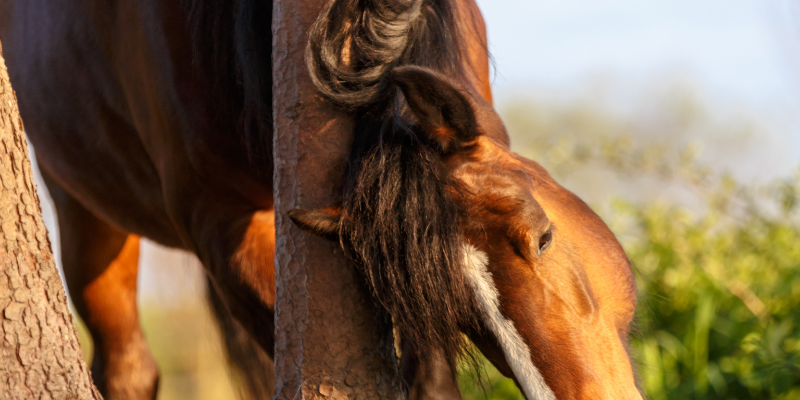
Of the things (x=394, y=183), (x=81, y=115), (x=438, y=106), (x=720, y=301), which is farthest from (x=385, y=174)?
(x=720, y=301)

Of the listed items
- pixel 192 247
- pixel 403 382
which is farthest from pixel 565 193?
pixel 192 247

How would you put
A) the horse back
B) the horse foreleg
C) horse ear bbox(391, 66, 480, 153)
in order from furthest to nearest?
the horse foreleg, the horse back, horse ear bbox(391, 66, 480, 153)

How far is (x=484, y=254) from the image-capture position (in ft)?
3.01

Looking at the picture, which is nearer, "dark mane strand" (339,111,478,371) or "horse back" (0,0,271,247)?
"dark mane strand" (339,111,478,371)

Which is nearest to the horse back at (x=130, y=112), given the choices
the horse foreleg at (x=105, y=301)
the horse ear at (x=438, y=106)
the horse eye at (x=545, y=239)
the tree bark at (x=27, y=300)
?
the horse foreleg at (x=105, y=301)

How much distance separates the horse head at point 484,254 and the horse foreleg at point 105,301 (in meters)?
1.85

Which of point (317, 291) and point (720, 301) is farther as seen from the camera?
point (720, 301)

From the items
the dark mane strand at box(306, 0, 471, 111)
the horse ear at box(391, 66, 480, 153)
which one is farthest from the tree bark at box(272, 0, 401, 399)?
the horse ear at box(391, 66, 480, 153)

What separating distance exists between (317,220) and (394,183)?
0.12m

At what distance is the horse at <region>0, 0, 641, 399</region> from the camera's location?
0.91 m

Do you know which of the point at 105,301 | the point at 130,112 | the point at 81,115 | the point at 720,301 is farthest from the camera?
the point at 720,301

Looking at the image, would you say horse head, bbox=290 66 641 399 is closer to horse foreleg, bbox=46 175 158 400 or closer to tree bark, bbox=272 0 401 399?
tree bark, bbox=272 0 401 399

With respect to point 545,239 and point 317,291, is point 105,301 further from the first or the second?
point 545,239

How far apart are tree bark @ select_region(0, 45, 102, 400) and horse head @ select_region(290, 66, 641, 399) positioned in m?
0.40
